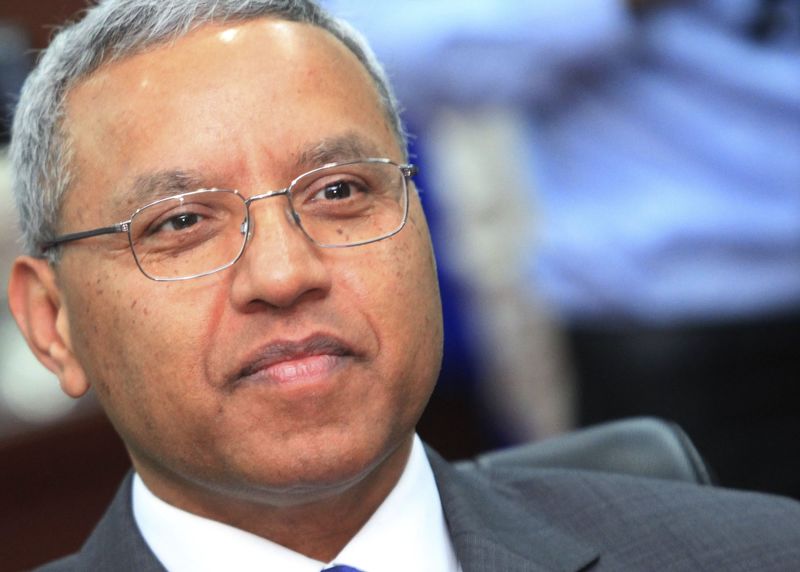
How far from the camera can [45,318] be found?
241cm

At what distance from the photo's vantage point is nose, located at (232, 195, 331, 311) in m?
2.01

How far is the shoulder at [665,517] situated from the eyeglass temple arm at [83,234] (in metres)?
0.83

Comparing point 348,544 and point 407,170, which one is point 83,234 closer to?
point 407,170

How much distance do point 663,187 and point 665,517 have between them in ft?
4.24

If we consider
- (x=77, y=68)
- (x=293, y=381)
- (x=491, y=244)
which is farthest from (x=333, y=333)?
(x=491, y=244)

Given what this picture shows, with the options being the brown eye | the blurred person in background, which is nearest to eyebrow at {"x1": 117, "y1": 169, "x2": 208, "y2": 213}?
the brown eye

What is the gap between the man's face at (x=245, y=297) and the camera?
2037 millimetres

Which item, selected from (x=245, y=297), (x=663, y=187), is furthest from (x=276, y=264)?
(x=663, y=187)

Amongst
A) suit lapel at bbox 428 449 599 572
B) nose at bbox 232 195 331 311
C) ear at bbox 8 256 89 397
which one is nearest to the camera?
nose at bbox 232 195 331 311

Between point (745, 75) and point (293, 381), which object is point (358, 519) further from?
point (745, 75)

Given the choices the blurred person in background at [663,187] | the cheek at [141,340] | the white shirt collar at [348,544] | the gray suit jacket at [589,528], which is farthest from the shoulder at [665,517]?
the blurred person in background at [663,187]

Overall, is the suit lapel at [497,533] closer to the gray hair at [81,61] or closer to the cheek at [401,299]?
the cheek at [401,299]

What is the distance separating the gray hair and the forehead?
0.03 meters

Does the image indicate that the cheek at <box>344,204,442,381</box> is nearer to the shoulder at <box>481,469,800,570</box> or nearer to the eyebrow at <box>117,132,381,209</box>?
the eyebrow at <box>117,132,381,209</box>
